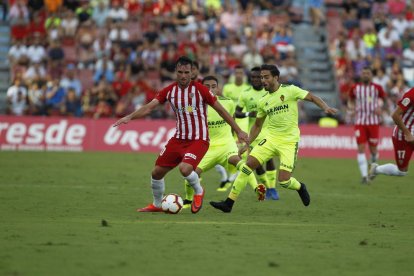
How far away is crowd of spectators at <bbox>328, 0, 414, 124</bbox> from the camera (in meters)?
33.9

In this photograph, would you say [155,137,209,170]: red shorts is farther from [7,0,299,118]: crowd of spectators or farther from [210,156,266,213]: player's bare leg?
[7,0,299,118]: crowd of spectators

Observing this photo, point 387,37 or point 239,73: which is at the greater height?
point 239,73

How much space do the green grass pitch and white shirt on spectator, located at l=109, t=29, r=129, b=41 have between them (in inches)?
496

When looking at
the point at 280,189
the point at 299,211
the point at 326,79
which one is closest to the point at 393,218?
the point at 299,211

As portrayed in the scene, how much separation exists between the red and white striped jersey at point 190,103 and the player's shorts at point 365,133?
8.76m

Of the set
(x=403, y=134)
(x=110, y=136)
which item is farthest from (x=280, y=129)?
(x=110, y=136)

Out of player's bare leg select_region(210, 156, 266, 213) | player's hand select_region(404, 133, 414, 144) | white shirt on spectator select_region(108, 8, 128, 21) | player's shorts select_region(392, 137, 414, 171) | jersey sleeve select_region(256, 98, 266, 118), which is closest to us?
player's bare leg select_region(210, 156, 266, 213)

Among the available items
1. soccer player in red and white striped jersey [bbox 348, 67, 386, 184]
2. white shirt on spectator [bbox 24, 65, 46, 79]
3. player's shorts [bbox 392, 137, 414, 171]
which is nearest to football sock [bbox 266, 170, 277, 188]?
player's shorts [bbox 392, 137, 414, 171]

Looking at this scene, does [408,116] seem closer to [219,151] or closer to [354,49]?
[219,151]

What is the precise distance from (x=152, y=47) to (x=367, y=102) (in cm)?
1201

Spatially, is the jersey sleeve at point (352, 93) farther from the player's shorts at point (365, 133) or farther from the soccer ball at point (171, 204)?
the soccer ball at point (171, 204)

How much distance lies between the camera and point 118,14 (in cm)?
3353

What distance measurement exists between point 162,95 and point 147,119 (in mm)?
16446

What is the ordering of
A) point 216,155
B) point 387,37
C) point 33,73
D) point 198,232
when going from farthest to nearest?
1. point 387,37
2. point 33,73
3. point 216,155
4. point 198,232
